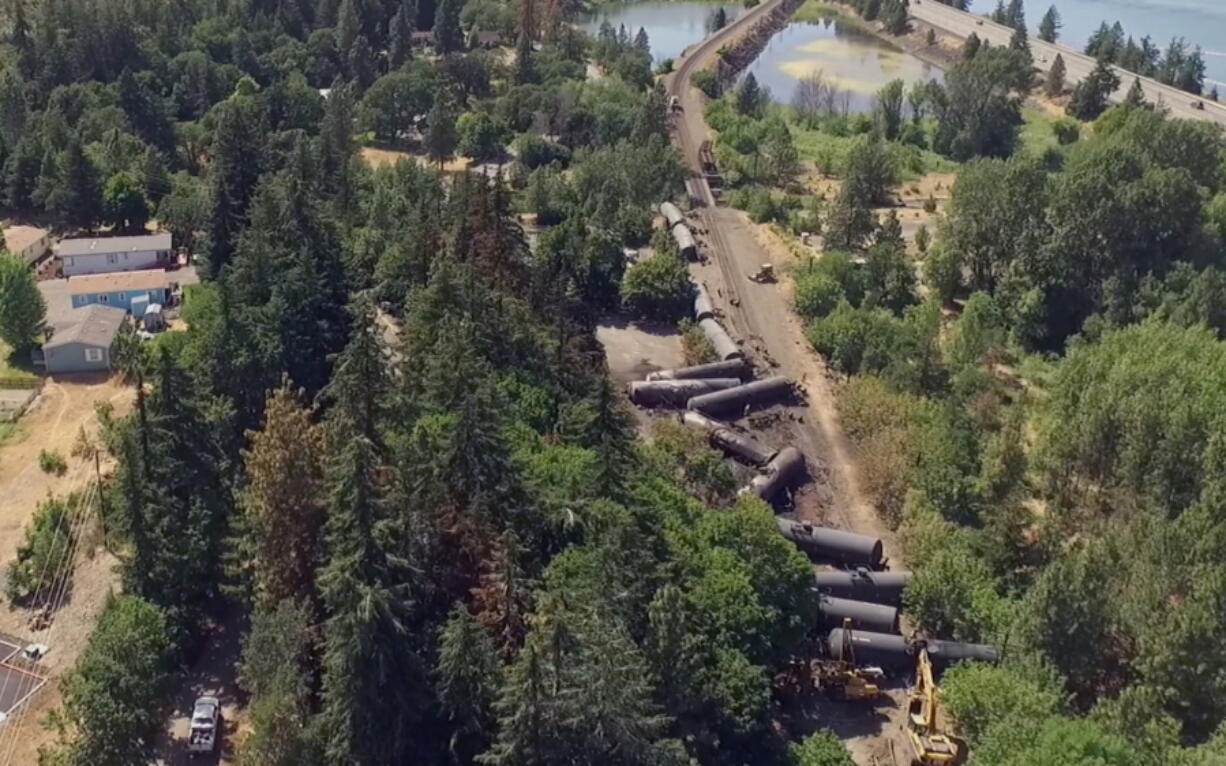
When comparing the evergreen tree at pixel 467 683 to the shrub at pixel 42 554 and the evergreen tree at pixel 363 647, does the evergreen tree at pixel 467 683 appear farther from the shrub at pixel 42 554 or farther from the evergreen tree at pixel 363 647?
the shrub at pixel 42 554

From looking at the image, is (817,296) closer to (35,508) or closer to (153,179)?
(35,508)

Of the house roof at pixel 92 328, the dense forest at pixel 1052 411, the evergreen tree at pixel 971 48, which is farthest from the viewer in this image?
the evergreen tree at pixel 971 48

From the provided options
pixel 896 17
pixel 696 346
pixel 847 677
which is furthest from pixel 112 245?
pixel 896 17

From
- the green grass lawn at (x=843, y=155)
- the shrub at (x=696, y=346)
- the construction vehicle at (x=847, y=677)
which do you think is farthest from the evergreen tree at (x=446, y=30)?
the construction vehicle at (x=847, y=677)

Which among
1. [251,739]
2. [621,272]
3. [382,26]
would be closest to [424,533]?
[251,739]

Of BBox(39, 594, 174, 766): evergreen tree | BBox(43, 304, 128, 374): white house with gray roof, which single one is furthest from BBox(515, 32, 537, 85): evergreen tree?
BBox(39, 594, 174, 766): evergreen tree

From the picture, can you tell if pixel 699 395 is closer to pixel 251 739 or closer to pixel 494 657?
pixel 494 657

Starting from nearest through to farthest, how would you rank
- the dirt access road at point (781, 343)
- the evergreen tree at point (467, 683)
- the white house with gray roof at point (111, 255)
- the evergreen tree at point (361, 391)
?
1. the evergreen tree at point (467, 683)
2. the evergreen tree at point (361, 391)
3. the dirt access road at point (781, 343)
4. the white house with gray roof at point (111, 255)

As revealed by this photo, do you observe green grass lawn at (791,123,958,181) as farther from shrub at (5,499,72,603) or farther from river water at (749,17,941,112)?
shrub at (5,499,72,603)
